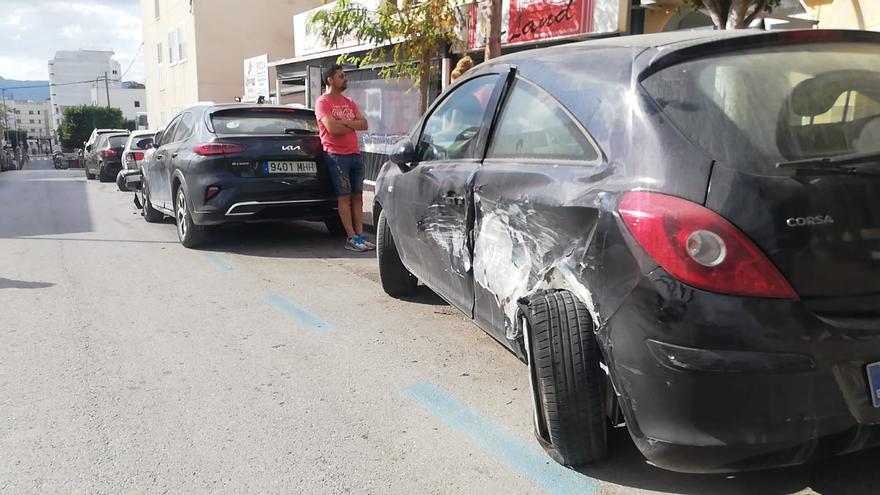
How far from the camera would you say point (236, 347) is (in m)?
4.31

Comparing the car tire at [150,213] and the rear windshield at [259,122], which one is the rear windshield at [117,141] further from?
the rear windshield at [259,122]

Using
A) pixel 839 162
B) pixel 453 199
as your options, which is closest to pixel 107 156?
pixel 453 199

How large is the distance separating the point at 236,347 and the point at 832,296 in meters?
3.32

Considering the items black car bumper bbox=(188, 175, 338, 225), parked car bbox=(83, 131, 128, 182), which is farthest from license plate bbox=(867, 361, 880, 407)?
parked car bbox=(83, 131, 128, 182)

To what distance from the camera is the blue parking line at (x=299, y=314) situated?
471 cm

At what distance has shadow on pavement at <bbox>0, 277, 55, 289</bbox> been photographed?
237 inches

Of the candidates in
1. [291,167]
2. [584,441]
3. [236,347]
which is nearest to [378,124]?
[291,167]

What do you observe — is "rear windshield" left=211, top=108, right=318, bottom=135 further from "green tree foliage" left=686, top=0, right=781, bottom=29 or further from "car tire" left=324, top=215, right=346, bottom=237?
"green tree foliage" left=686, top=0, right=781, bottom=29

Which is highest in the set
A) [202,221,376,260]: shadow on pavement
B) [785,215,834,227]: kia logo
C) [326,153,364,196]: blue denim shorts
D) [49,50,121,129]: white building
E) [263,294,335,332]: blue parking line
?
[49,50,121,129]: white building

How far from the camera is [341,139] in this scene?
729 centimetres

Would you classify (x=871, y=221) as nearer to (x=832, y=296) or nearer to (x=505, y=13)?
(x=832, y=296)

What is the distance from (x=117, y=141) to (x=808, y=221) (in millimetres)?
24170

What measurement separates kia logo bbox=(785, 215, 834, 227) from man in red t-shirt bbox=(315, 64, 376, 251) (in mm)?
5648

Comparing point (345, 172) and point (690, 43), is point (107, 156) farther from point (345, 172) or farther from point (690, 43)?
point (690, 43)
